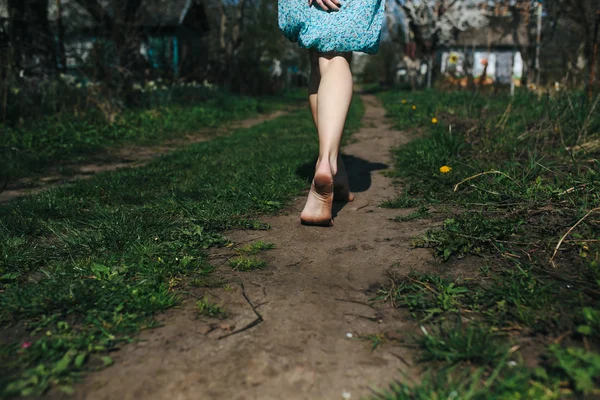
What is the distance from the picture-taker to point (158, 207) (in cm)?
267

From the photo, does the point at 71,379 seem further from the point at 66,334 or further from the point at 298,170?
the point at 298,170

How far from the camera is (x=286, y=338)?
1.36m

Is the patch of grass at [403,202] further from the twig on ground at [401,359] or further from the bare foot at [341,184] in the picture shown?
the twig on ground at [401,359]

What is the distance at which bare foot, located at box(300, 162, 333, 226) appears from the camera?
7.54 ft

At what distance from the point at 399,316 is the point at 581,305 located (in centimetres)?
52

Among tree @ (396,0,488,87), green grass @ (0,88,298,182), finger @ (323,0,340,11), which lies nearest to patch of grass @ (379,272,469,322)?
finger @ (323,0,340,11)

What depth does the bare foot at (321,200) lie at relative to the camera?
7.54 feet

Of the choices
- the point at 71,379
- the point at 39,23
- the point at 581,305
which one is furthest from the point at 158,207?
the point at 39,23

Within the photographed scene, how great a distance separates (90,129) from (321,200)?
5.08 meters

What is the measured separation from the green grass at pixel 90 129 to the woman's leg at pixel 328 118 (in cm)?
296

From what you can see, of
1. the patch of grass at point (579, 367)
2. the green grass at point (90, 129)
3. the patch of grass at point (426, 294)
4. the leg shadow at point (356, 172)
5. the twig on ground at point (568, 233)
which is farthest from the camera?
the green grass at point (90, 129)

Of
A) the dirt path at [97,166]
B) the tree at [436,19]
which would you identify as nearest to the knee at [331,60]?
the dirt path at [97,166]

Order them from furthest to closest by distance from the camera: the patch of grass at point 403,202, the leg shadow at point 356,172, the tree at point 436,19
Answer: the tree at point 436,19
the leg shadow at point 356,172
the patch of grass at point 403,202

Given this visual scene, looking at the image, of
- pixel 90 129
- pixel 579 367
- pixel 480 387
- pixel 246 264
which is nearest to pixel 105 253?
pixel 246 264
